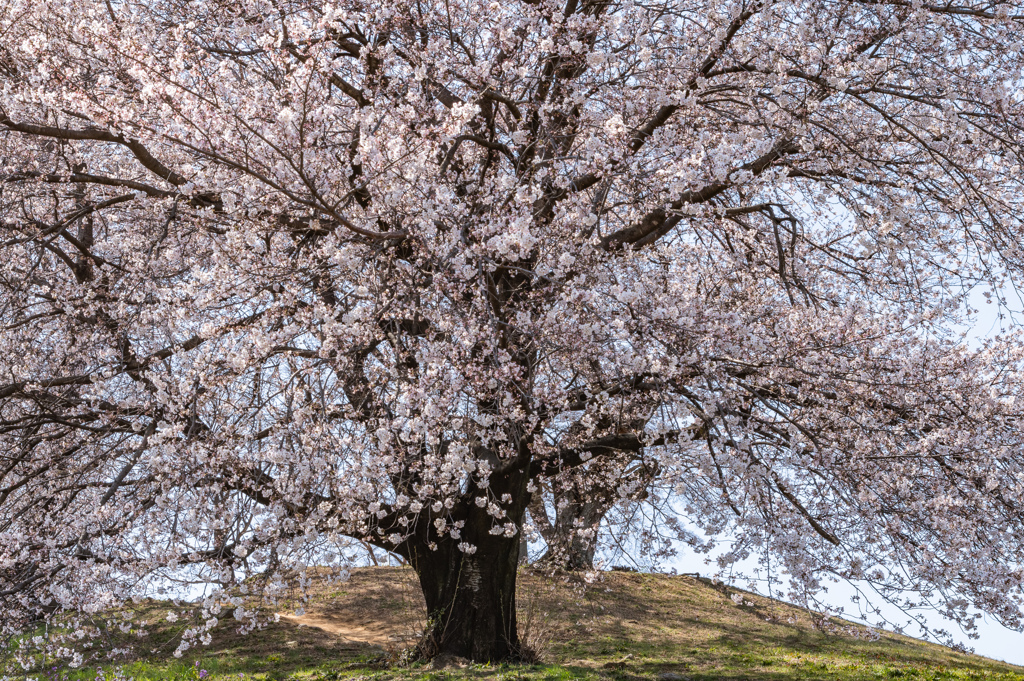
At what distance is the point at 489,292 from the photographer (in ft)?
27.6

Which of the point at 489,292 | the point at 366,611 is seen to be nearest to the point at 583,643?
the point at 366,611

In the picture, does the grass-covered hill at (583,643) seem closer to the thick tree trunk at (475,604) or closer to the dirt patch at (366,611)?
the dirt patch at (366,611)

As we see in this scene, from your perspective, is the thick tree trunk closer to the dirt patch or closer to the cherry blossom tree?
the cherry blossom tree

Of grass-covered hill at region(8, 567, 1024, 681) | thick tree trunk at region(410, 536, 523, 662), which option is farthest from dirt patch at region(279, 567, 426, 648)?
thick tree trunk at region(410, 536, 523, 662)

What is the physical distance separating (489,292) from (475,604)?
15.1 ft

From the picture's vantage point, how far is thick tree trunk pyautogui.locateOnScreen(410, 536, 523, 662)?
1079 cm

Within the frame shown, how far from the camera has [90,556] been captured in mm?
8508

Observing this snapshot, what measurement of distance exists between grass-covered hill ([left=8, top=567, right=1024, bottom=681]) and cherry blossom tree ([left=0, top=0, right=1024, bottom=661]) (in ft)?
4.60

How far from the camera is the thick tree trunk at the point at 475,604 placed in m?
10.8

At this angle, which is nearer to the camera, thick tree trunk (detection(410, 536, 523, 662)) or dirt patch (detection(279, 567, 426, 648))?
thick tree trunk (detection(410, 536, 523, 662))

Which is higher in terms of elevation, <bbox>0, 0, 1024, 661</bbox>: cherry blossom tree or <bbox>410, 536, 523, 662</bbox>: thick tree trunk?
<bbox>0, 0, 1024, 661</bbox>: cherry blossom tree

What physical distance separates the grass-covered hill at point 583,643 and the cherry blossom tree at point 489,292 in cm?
140

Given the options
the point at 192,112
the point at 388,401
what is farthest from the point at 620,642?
the point at 192,112

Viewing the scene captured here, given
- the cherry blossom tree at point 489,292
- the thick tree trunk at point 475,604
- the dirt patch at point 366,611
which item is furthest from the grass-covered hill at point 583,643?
the cherry blossom tree at point 489,292
